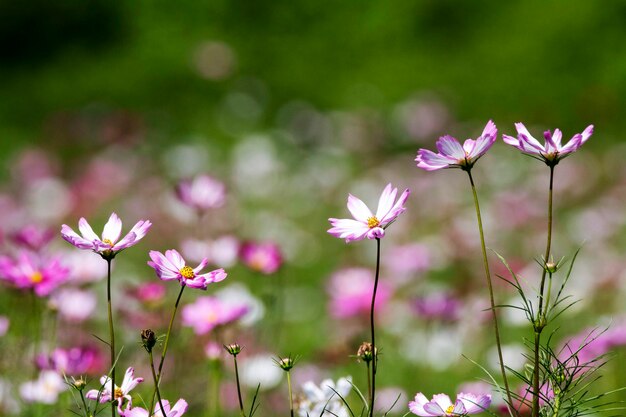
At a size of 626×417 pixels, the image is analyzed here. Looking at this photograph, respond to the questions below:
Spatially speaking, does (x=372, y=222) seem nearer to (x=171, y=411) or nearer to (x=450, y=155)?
(x=450, y=155)

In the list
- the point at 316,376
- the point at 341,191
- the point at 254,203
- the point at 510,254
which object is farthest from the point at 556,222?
the point at 316,376

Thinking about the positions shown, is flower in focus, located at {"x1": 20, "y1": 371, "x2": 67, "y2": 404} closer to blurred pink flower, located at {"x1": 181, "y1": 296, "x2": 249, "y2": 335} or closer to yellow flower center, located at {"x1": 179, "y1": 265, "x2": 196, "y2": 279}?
blurred pink flower, located at {"x1": 181, "y1": 296, "x2": 249, "y2": 335}

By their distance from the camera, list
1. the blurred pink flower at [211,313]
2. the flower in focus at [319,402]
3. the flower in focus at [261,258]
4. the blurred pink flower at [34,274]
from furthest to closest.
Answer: the flower in focus at [261,258]
the blurred pink flower at [211,313]
the blurred pink flower at [34,274]
the flower in focus at [319,402]

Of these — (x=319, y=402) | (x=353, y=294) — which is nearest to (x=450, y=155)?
(x=319, y=402)

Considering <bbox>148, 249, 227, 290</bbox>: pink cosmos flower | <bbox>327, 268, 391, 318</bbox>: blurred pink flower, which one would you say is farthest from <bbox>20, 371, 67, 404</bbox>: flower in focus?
<bbox>327, 268, 391, 318</bbox>: blurred pink flower

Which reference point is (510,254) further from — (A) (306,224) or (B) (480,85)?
(B) (480,85)

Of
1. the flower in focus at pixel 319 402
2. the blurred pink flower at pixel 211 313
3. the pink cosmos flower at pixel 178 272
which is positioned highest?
the blurred pink flower at pixel 211 313

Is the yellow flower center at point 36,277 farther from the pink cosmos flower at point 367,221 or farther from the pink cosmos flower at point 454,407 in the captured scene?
the pink cosmos flower at point 454,407

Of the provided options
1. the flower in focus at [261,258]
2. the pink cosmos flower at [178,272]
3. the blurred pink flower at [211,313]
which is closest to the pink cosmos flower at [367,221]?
the pink cosmos flower at [178,272]
